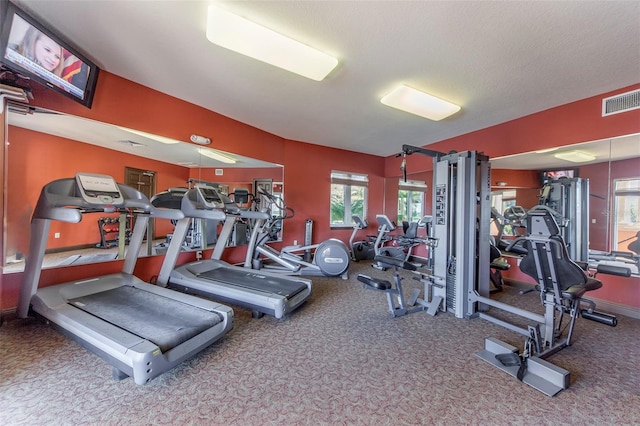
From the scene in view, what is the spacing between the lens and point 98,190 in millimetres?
2322

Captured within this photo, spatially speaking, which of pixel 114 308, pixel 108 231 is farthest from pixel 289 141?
pixel 114 308

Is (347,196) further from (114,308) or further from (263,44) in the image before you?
(114,308)

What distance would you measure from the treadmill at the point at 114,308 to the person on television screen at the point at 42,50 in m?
0.97

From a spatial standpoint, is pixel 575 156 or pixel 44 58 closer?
pixel 44 58

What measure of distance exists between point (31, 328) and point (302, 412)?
2701mm

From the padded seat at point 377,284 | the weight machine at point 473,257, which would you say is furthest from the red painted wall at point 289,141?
the padded seat at point 377,284

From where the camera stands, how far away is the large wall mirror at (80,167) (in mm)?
2445

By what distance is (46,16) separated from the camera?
2.10 m

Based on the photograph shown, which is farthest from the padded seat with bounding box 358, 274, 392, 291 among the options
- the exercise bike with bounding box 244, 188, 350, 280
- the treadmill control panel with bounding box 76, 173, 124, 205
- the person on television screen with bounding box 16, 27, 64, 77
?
the person on television screen with bounding box 16, 27, 64, 77

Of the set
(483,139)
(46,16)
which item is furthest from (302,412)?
(483,139)

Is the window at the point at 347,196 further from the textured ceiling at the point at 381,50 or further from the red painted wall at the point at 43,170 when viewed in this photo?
the red painted wall at the point at 43,170

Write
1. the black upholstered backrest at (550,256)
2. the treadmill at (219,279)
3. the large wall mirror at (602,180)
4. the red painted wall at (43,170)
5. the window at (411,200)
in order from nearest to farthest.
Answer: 1. the black upholstered backrest at (550,256)
2. the red painted wall at (43,170)
3. the treadmill at (219,279)
4. the large wall mirror at (602,180)
5. the window at (411,200)

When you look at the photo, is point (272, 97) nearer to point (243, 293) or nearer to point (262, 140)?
point (262, 140)

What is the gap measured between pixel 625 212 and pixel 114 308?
558 centimetres
